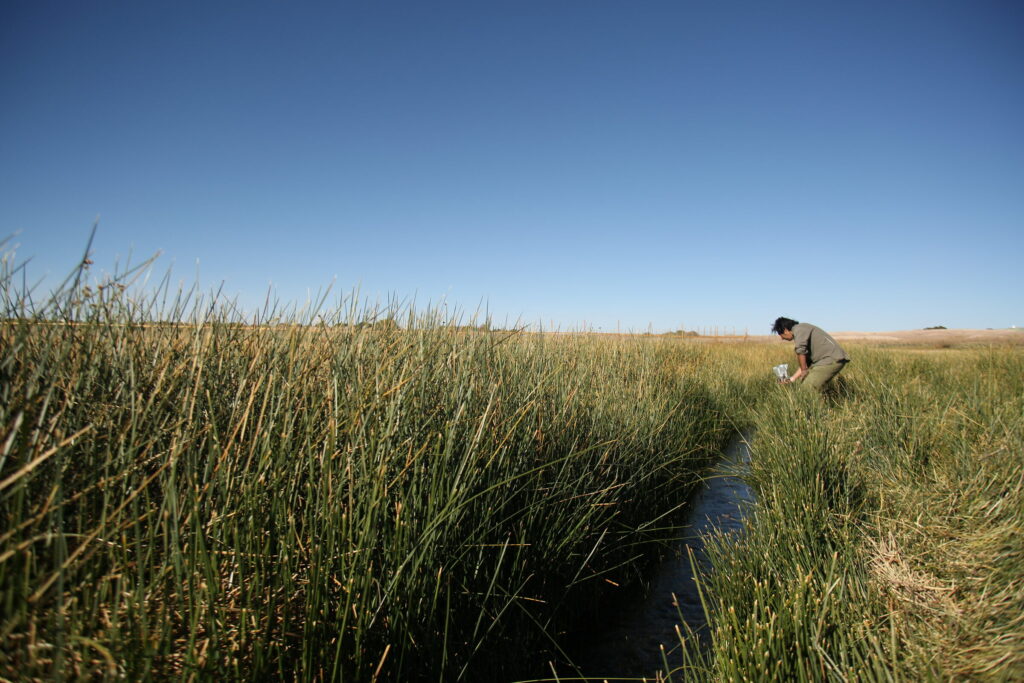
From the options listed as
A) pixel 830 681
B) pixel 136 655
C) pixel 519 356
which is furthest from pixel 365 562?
pixel 519 356

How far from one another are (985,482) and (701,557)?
1892 millimetres

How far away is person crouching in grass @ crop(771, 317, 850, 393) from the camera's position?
7.41m

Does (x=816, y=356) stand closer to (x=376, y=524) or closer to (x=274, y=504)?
→ (x=376, y=524)

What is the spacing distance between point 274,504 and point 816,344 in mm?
8692

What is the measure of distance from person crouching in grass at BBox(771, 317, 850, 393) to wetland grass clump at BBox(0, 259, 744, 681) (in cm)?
597

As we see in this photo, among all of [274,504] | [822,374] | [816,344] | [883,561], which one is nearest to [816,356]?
[816,344]

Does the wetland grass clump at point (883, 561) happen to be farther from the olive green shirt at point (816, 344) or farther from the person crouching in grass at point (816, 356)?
the olive green shirt at point (816, 344)

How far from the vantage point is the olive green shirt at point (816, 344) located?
7496mm

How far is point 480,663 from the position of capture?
1896 millimetres

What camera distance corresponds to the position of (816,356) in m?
7.67

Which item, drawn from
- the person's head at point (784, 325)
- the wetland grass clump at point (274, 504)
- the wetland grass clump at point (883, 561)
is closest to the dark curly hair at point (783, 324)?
the person's head at point (784, 325)

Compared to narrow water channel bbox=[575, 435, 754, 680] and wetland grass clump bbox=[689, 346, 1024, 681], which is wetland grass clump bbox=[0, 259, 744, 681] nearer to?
narrow water channel bbox=[575, 435, 754, 680]

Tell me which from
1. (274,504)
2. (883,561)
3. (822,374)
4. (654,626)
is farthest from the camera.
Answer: (822,374)

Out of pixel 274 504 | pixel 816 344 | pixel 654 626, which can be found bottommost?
pixel 654 626
